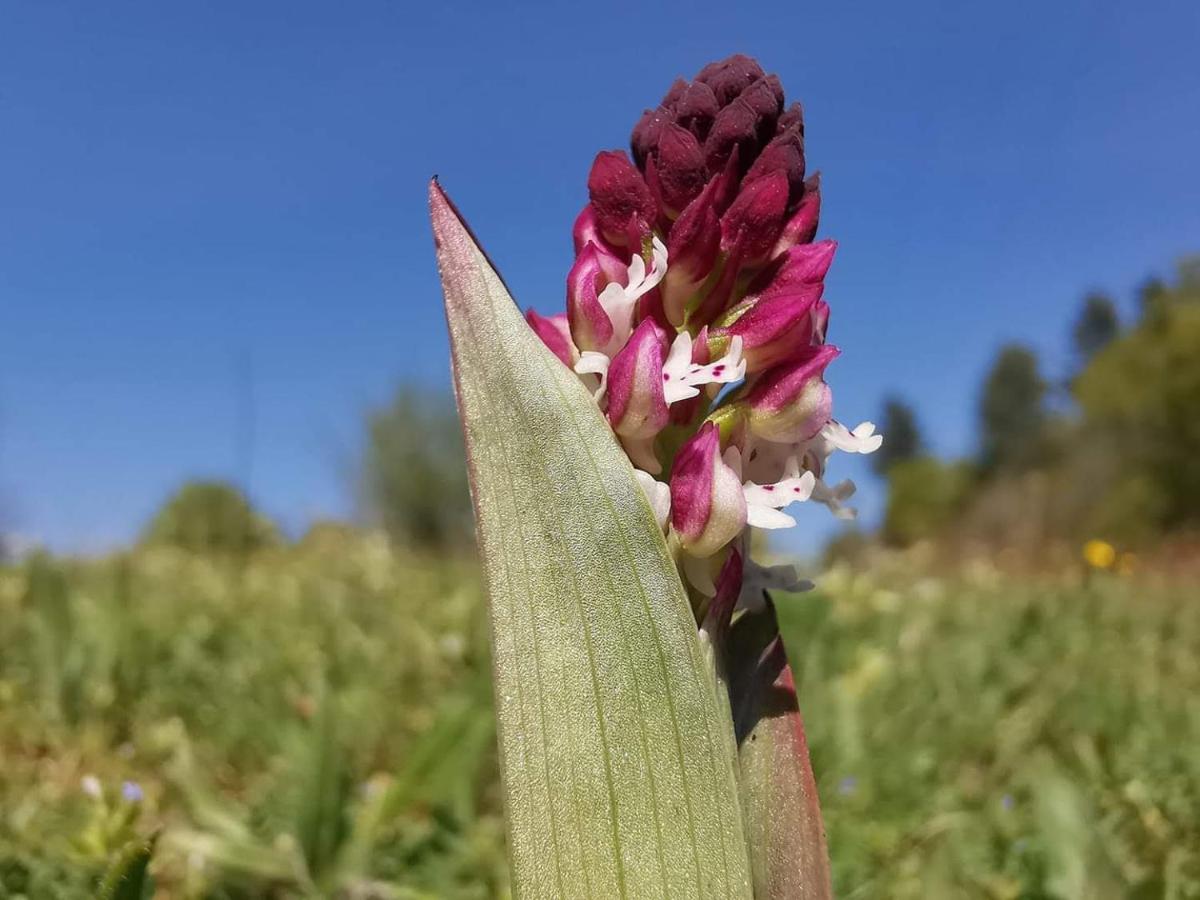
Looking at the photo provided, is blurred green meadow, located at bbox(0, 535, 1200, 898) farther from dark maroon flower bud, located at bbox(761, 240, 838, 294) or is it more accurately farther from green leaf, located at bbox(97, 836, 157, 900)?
dark maroon flower bud, located at bbox(761, 240, 838, 294)

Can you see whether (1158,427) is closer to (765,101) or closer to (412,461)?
(412,461)

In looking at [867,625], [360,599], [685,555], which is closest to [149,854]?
[685,555]

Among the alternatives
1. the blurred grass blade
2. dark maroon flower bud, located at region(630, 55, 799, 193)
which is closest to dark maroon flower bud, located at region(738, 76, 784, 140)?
dark maroon flower bud, located at region(630, 55, 799, 193)

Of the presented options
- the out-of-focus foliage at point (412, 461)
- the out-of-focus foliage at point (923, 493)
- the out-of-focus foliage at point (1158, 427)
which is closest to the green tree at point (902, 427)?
the out-of-focus foliage at point (923, 493)

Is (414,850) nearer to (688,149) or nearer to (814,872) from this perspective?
(814,872)

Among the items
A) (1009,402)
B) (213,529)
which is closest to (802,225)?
(213,529)

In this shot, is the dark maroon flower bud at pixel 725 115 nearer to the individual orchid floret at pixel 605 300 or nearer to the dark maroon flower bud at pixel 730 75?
the dark maroon flower bud at pixel 730 75
